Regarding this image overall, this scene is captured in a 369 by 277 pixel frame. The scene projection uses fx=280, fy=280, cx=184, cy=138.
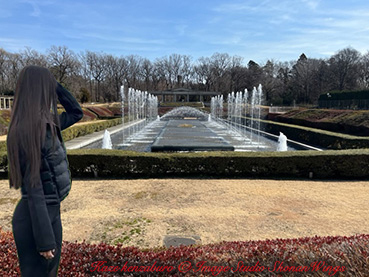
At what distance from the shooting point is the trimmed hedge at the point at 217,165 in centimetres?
829

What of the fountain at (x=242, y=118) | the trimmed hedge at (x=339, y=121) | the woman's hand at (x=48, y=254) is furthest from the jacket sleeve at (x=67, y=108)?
the trimmed hedge at (x=339, y=121)

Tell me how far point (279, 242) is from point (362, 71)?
6874 cm

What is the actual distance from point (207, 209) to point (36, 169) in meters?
4.57

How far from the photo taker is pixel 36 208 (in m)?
1.54

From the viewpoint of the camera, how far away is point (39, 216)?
154 cm

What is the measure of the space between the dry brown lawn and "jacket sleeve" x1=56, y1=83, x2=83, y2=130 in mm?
2909

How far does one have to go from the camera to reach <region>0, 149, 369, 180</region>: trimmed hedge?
27.2 ft

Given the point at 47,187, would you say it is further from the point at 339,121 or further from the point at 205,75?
the point at 205,75

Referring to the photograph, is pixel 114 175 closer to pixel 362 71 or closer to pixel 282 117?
pixel 282 117

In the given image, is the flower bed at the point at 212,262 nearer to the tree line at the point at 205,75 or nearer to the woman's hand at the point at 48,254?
the woman's hand at the point at 48,254

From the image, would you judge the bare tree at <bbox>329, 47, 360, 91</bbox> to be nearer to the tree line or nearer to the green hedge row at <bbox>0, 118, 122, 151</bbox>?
the tree line

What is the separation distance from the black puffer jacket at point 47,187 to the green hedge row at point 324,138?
13382mm

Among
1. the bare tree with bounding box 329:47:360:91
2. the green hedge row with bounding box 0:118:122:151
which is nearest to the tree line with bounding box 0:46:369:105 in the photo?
the bare tree with bounding box 329:47:360:91

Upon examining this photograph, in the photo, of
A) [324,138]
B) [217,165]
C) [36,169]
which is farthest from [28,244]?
[324,138]
